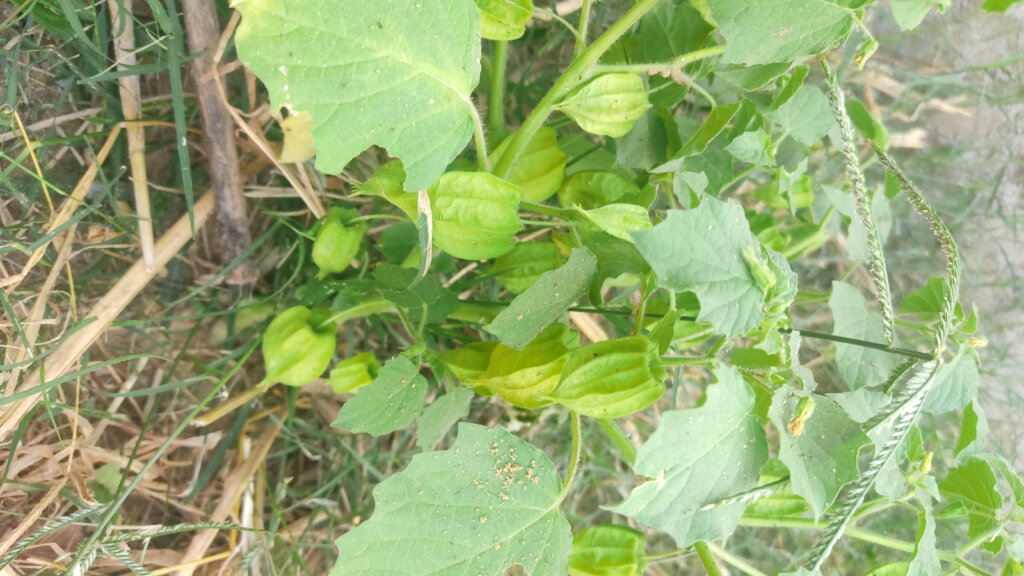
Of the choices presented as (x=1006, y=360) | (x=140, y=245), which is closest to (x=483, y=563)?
(x=140, y=245)

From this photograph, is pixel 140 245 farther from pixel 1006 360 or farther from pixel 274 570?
pixel 1006 360

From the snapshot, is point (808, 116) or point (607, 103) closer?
point (607, 103)

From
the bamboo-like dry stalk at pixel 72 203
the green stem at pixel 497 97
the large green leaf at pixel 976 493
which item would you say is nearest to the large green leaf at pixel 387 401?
the green stem at pixel 497 97

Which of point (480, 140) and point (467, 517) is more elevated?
point (480, 140)

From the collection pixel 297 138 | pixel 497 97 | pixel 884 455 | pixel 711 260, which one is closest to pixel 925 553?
pixel 884 455

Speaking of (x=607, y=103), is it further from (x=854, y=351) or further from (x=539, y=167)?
(x=854, y=351)

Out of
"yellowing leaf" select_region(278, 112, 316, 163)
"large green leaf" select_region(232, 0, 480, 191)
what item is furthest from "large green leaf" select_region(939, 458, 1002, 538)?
"yellowing leaf" select_region(278, 112, 316, 163)

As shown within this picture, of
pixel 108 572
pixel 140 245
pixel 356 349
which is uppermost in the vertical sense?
pixel 140 245
